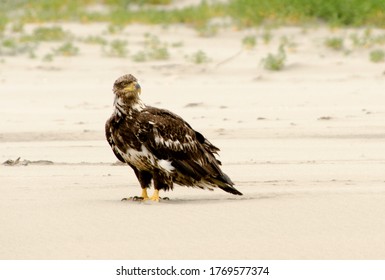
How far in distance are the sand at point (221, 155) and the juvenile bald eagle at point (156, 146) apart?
0.19 meters

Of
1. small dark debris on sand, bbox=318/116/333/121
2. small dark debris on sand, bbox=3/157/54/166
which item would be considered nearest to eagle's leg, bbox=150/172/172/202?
small dark debris on sand, bbox=3/157/54/166

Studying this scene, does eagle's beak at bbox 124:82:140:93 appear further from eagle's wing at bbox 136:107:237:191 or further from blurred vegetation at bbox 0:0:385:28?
blurred vegetation at bbox 0:0:385:28

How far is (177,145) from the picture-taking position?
8.03m

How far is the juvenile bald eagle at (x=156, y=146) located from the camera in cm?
789

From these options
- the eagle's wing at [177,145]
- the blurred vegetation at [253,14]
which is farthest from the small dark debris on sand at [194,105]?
the eagle's wing at [177,145]

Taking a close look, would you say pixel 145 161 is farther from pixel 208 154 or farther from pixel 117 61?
pixel 117 61

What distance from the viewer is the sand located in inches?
266

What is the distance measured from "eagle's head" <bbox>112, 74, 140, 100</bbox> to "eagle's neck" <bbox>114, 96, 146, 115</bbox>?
0.02 metres

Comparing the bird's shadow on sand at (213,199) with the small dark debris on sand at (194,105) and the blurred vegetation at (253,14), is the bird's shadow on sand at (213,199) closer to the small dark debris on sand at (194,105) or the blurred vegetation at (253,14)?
the small dark debris on sand at (194,105)

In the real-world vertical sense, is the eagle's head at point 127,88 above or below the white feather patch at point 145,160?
above

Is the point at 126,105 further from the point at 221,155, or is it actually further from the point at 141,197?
the point at 221,155

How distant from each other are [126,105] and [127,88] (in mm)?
154

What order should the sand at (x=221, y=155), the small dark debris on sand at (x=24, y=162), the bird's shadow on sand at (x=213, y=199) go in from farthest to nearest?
1. the small dark debris on sand at (x=24, y=162)
2. the bird's shadow on sand at (x=213, y=199)
3. the sand at (x=221, y=155)

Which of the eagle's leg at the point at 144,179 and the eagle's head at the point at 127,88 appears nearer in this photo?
the eagle's head at the point at 127,88
